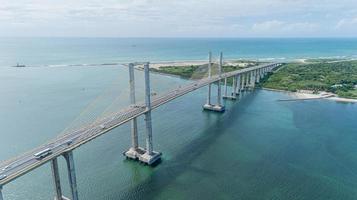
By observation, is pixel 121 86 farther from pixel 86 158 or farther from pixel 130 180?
pixel 130 180

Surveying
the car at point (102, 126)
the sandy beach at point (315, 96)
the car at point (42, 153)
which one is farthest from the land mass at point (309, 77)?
the car at point (42, 153)

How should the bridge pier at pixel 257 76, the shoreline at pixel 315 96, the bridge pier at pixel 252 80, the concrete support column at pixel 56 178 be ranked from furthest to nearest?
the bridge pier at pixel 257 76, the bridge pier at pixel 252 80, the shoreline at pixel 315 96, the concrete support column at pixel 56 178

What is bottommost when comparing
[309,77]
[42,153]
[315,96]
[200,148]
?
[200,148]

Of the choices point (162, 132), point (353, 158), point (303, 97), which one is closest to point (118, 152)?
point (162, 132)

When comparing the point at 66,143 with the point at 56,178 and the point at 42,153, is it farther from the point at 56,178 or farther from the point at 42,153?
the point at 56,178

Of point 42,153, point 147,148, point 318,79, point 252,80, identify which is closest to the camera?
point 42,153

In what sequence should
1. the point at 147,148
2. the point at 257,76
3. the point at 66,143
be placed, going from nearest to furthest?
the point at 66,143 < the point at 147,148 < the point at 257,76

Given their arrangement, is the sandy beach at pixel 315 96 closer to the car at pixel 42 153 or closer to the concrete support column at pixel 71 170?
the concrete support column at pixel 71 170

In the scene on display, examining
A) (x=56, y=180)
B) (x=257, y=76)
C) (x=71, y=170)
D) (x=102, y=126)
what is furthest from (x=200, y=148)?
(x=257, y=76)

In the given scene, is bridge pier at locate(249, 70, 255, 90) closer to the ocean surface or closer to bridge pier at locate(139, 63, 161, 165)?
the ocean surface
